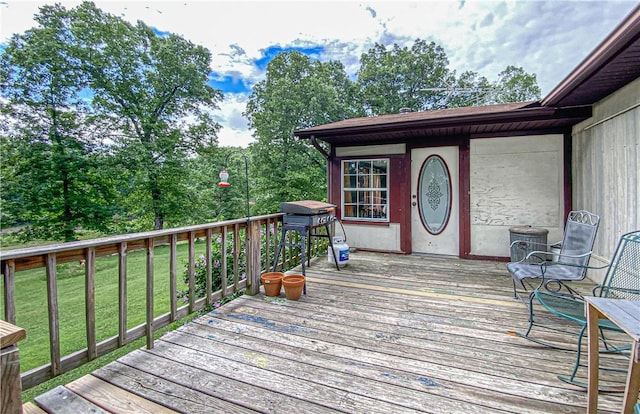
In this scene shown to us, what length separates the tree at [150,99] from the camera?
396 inches

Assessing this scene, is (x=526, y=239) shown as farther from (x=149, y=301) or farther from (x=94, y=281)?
(x=94, y=281)

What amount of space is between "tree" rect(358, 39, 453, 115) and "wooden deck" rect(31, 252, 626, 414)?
45.7ft

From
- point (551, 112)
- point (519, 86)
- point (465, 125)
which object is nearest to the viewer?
point (551, 112)

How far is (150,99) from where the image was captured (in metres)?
11.2

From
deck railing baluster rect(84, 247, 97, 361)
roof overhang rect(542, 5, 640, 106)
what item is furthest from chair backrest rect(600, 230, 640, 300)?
deck railing baluster rect(84, 247, 97, 361)

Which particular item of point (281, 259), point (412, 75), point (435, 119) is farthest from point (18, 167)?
point (412, 75)

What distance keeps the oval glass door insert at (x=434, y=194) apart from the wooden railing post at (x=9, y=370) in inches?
203

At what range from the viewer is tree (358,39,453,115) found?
587 inches

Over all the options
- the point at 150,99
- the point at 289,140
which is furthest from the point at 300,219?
the point at 150,99

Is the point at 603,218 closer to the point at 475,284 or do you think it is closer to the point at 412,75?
the point at 475,284

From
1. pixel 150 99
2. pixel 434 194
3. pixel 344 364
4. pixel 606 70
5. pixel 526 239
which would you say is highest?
pixel 150 99

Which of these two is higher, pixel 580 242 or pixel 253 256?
pixel 580 242

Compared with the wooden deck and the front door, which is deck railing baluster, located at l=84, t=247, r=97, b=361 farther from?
the front door

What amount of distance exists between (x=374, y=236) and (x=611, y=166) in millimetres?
3367
